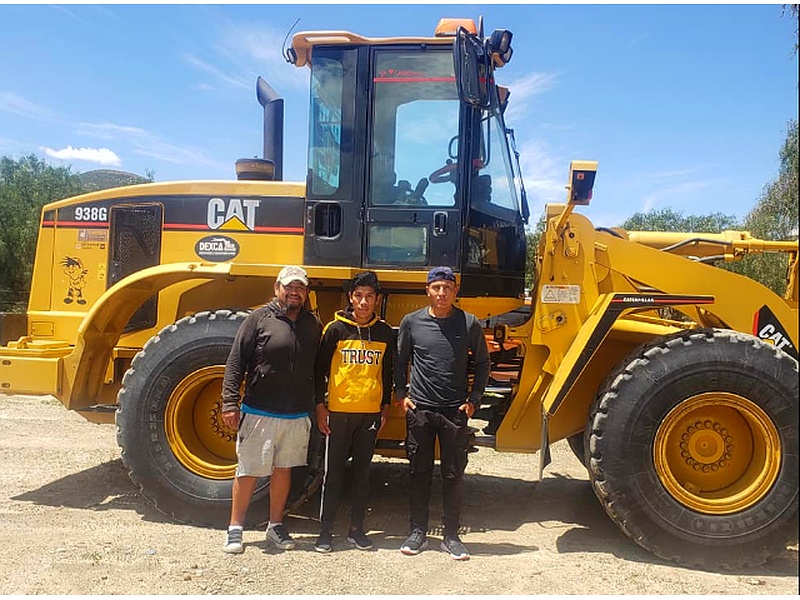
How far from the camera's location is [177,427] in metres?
4.70

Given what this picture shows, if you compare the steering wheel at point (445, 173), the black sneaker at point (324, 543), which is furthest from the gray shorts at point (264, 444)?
the steering wheel at point (445, 173)

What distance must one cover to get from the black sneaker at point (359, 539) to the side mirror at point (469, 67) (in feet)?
8.91

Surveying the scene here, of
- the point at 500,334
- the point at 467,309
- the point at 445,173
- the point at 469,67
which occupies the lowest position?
the point at 500,334

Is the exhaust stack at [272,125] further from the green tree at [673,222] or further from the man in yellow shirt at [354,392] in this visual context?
the green tree at [673,222]

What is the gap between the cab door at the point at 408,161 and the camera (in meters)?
4.62

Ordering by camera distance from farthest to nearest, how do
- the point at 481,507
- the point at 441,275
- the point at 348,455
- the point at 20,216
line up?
the point at 20,216
the point at 481,507
the point at 348,455
the point at 441,275

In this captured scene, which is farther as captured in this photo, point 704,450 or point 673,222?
point 673,222

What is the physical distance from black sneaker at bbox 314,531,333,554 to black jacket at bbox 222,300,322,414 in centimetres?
76

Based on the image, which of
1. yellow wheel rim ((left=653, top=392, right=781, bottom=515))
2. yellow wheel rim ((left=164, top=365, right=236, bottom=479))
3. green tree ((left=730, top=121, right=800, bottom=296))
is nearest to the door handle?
yellow wheel rim ((left=164, top=365, right=236, bottom=479))

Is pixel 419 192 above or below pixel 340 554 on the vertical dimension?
above

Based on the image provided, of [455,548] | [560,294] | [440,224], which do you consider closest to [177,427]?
[455,548]

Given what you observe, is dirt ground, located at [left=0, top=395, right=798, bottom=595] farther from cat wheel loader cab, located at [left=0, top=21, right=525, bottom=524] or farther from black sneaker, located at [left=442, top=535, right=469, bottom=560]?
cat wheel loader cab, located at [left=0, top=21, right=525, bottom=524]

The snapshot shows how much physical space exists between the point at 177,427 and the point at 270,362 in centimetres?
104

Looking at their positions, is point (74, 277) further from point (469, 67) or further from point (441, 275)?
point (469, 67)
